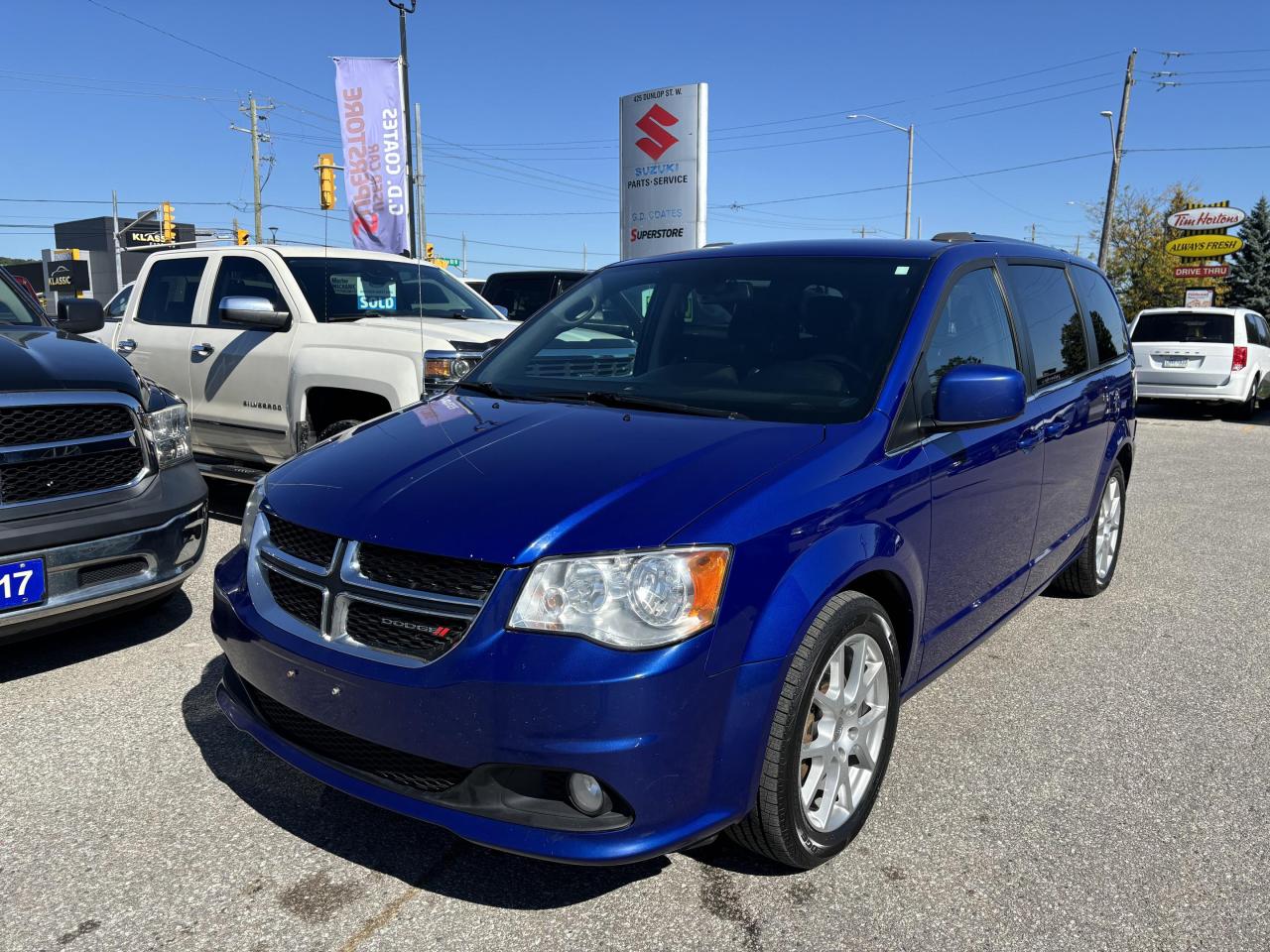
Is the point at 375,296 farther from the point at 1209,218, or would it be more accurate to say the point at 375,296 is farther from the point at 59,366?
the point at 1209,218

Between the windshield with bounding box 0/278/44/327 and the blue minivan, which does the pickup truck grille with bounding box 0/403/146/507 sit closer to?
the blue minivan

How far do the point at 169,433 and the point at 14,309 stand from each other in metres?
1.59

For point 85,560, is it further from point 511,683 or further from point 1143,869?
point 1143,869

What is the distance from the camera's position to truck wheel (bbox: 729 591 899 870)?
2422 millimetres

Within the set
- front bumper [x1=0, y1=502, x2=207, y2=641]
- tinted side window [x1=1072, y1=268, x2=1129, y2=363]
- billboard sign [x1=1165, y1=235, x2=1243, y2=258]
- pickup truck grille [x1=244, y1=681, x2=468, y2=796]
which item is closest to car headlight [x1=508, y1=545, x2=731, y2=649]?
pickup truck grille [x1=244, y1=681, x2=468, y2=796]

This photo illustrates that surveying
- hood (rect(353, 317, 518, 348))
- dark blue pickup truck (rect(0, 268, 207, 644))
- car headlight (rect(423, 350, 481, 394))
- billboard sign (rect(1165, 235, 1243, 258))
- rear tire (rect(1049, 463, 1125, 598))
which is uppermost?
billboard sign (rect(1165, 235, 1243, 258))

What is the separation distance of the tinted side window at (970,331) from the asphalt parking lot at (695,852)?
1.29 m

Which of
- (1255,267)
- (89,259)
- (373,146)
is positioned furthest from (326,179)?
(89,259)

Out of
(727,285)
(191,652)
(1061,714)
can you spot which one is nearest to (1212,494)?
(1061,714)

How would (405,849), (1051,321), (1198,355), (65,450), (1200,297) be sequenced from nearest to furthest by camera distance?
A: (405,849), (65,450), (1051,321), (1198,355), (1200,297)

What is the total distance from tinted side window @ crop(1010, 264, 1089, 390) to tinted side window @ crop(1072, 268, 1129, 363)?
24cm

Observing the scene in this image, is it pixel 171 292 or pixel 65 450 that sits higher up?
pixel 171 292

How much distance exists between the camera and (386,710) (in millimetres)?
2320

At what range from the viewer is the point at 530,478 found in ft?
8.40
